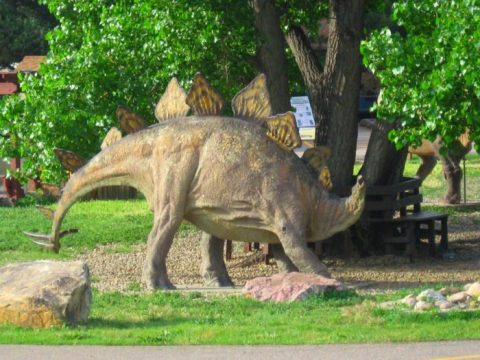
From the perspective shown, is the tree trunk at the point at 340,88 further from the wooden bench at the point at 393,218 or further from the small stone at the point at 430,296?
the small stone at the point at 430,296

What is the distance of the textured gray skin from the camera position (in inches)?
537

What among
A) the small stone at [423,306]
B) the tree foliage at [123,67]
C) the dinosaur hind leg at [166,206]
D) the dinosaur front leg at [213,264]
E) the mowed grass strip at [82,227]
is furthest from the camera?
the mowed grass strip at [82,227]

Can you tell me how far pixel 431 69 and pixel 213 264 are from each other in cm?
365

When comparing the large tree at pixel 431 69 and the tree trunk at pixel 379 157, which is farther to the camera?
the tree trunk at pixel 379 157

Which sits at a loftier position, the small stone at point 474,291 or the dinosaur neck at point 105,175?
the dinosaur neck at point 105,175

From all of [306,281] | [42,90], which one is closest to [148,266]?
[306,281]

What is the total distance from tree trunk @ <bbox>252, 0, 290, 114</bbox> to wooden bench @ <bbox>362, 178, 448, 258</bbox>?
1719 mm

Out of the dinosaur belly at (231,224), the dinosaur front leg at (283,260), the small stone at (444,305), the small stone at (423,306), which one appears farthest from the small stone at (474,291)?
the dinosaur front leg at (283,260)

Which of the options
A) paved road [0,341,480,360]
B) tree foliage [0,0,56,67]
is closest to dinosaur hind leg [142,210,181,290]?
paved road [0,341,480,360]

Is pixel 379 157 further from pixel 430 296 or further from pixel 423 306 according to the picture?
pixel 423 306

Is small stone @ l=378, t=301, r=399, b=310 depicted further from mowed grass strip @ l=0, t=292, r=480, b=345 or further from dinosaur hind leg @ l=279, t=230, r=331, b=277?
dinosaur hind leg @ l=279, t=230, r=331, b=277

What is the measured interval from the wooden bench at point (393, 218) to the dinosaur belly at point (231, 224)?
2956 millimetres

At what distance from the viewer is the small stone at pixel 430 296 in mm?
11875

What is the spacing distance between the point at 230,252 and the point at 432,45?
556cm
